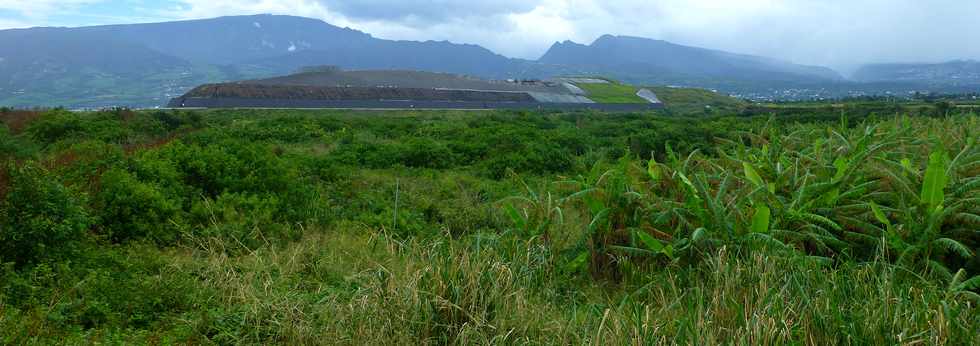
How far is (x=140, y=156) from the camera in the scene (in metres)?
8.96

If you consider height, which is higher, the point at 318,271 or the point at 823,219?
the point at 823,219

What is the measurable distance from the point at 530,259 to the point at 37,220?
399 centimetres

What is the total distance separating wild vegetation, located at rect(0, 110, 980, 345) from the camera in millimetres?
3369

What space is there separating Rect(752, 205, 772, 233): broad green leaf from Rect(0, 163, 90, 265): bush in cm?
529

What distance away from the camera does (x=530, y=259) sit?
4.49 m

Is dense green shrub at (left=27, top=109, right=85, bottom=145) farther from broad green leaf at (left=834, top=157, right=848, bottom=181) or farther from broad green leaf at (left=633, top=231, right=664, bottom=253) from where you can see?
broad green leaf at (left=834, top=157, right=848, bottom=181)

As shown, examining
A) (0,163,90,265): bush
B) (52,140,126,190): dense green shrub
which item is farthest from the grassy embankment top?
(0,163,90,265): bush

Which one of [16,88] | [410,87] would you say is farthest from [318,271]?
→ [16,88]

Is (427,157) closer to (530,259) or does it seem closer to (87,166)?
(87,166)

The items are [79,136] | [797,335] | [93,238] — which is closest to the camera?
[797,335]

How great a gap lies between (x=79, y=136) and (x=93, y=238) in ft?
42.2

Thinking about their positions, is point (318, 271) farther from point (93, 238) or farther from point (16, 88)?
point (16, 88)

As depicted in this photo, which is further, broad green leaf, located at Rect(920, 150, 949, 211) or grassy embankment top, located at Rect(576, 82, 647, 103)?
grassy embankment top, located at Rect(576, 82, 647, 103)

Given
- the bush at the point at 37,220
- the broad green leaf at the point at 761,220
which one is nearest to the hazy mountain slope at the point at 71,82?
the bush at the point at 37,220
